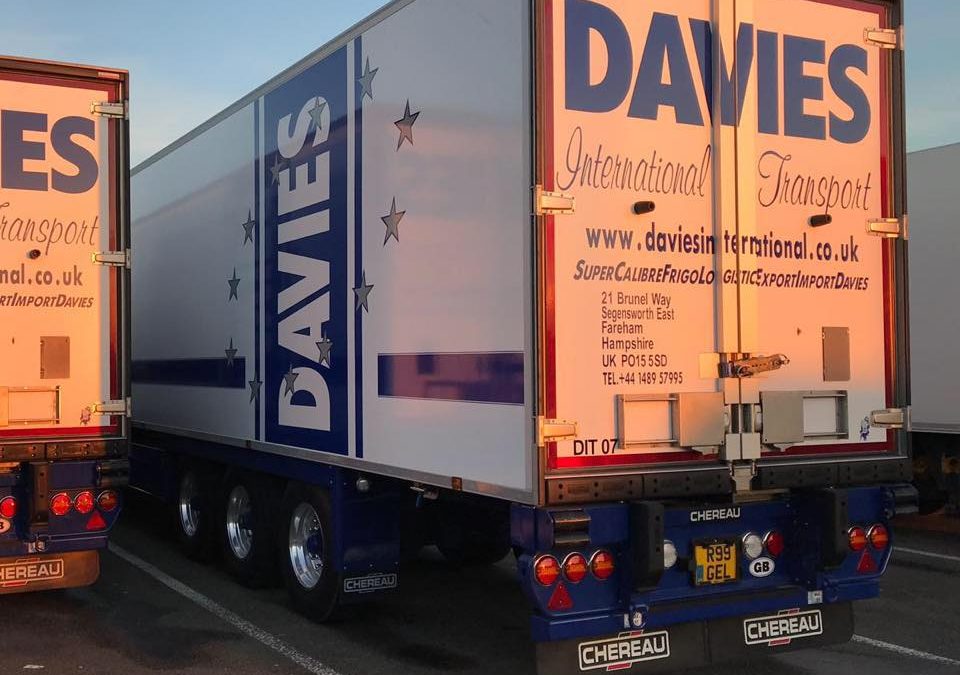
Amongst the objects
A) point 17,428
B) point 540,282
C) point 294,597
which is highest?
point 540,282

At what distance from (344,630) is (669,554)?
8.98ft

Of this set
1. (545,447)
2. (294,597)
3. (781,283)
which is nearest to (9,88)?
(294,597)

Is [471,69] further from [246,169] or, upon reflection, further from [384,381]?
[246,169]

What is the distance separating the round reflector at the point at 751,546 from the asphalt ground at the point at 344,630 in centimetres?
101

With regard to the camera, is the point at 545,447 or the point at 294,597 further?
the point at 294,597

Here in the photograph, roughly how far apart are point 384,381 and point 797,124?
2.76 meters

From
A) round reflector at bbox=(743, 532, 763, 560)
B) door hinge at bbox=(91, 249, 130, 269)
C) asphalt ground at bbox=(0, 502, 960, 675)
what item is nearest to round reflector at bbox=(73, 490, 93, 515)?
asphalt ground at bbox=(0, 502, 960, 675)

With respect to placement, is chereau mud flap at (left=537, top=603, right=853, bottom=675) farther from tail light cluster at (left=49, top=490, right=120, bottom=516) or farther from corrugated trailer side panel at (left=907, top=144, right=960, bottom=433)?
corrugated trailer side panel at (left=907, top=144, right=960, bottom=433)

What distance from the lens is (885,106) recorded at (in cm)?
607

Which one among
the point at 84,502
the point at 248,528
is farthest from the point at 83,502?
the point at 248,528

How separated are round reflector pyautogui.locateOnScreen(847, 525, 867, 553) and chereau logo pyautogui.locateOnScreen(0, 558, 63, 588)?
5.18m

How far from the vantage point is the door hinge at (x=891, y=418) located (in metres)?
5.93

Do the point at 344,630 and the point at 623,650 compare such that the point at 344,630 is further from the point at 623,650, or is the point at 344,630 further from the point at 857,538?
the point at 857,538

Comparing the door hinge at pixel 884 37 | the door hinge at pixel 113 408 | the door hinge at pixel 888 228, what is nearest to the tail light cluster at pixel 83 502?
the door hinge at pixel 113 408
